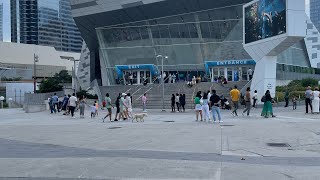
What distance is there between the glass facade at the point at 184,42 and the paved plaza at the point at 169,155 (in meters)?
37.6

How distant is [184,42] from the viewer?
187 feet

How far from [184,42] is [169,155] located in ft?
153

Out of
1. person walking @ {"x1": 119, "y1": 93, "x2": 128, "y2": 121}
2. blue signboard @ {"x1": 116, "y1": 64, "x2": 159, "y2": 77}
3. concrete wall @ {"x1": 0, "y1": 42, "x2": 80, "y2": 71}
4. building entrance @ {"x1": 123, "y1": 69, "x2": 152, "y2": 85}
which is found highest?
concrete wall @ {"x1": 0, "y1": 42, "x2": 80, "y2": 71}

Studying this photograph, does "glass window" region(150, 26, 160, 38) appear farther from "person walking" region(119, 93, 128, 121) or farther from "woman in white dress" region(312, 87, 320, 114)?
"woman in white dress" region(312, 87, 320, 114)

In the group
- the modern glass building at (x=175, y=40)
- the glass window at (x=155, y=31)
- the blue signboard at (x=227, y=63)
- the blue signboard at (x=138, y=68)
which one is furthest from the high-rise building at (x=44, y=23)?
the blue signboard at (x=227, y=63)

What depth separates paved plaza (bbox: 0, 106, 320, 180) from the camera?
28.2ft

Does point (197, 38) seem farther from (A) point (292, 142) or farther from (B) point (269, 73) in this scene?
(A) point (292, 142)

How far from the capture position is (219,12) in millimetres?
53000

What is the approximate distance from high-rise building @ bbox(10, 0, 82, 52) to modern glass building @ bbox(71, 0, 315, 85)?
91.3 metres

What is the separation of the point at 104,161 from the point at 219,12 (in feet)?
148

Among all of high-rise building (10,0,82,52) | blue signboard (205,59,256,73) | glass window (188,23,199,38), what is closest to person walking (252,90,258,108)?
blue signboard (205,59,256,73)

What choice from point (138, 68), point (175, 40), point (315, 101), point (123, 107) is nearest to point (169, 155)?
point (123, 107)

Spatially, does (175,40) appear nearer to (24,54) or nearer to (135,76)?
(135,76)

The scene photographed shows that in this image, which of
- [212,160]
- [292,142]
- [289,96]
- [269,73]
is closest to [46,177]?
[212,160]
